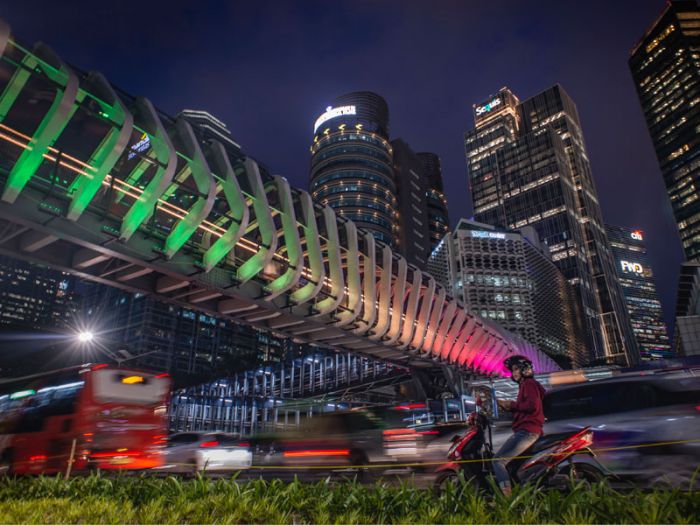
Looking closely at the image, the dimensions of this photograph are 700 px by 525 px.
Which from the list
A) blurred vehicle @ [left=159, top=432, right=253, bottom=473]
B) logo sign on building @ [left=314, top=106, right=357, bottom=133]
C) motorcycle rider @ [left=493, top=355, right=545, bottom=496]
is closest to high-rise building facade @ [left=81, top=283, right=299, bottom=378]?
logo sign on building @ [left=314, top=106, right=357, bottom=133]

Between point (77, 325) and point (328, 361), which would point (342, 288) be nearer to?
point (328, 361)

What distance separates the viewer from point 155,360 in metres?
108

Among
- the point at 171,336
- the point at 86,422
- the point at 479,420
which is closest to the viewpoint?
the point at 479,420

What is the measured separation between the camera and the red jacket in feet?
19.1

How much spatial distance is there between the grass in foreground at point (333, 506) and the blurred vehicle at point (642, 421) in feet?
4.86

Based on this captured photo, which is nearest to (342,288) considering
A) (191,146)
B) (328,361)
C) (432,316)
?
(191,146)

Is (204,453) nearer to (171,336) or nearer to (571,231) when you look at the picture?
(171,336)

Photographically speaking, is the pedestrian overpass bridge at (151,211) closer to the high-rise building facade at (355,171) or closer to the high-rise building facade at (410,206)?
the high-rise building facade at (355,171)

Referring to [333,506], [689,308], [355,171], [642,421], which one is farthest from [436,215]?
[333,506]

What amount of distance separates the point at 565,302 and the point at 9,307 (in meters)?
215

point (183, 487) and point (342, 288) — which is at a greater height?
point (342, 288)

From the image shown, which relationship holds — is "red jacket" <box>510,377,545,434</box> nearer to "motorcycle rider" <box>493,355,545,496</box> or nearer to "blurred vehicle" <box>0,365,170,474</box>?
"motorcycle rider" <box>493,355,545,496</box>

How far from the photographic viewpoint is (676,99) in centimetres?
15912

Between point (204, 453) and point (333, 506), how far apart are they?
41.9ft
